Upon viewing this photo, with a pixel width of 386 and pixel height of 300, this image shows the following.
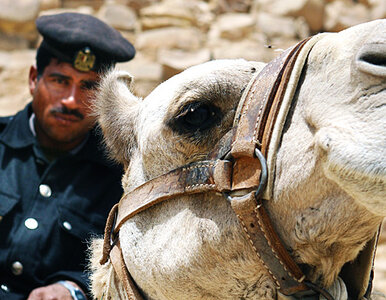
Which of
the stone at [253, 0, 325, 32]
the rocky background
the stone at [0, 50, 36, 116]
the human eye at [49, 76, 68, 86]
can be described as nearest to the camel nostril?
the human eye at [49, 76, 68, 86]

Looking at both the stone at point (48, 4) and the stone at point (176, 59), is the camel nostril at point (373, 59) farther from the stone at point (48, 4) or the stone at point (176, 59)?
the stone at point (48, 4)

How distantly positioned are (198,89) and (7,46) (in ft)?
18.0

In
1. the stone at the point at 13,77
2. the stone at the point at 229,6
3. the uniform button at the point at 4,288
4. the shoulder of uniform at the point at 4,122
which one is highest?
the shoulder of uniform at the point at 4,122

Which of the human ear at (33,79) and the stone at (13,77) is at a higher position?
the human ear at (33,79)

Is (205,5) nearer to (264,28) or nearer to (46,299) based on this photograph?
(264,28)

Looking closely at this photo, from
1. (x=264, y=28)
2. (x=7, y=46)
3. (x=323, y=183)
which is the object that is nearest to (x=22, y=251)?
(x=323, y=183)

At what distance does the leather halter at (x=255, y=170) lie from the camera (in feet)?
5.17

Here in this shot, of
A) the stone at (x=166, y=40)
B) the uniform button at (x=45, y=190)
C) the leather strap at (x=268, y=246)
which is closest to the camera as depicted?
the leather strap at (x=268, y=246)

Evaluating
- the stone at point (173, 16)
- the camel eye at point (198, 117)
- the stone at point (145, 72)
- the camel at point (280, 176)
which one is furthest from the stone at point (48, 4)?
the camel eye at point (198, 117)

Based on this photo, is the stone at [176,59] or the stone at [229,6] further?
the stone at [229,6]

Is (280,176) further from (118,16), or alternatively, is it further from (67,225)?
(118,16)

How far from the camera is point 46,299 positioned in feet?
8.93

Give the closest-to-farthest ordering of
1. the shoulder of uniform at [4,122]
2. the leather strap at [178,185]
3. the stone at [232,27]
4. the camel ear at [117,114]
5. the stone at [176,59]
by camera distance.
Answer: the leather strap at [178,185] → the camel ear at [117,114] → the shoulder of uniform at [4,122] → the stone at [176,59] → the stone at [232,27]

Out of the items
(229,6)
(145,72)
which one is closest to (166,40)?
(145,72)
